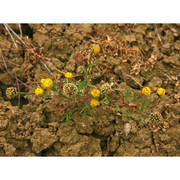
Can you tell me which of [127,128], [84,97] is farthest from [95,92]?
[127,128]

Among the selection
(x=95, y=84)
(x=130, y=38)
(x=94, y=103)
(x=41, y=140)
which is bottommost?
(x=41, y=140)

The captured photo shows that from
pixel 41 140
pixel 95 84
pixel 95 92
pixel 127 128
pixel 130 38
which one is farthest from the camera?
pixel 130 38

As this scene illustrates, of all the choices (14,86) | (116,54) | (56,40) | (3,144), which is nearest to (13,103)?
(14,86)

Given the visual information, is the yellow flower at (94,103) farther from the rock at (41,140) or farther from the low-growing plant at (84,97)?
the rock at (41,140)

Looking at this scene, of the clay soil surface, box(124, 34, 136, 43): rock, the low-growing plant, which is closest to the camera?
the low-growing plant

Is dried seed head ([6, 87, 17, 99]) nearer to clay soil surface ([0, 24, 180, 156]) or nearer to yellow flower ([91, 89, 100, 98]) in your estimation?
clay soil surface ([0, 24, 180, 156])

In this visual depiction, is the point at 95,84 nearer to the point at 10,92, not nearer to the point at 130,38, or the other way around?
the point at 130,38

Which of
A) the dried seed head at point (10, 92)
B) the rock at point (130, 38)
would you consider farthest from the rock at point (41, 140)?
the rock at point (130, 38)

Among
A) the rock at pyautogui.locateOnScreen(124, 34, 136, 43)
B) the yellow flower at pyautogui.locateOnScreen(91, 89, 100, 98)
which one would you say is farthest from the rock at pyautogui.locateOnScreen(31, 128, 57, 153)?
the rock at pyautogui.locateOnScreen(124, 34, 136, 43)
